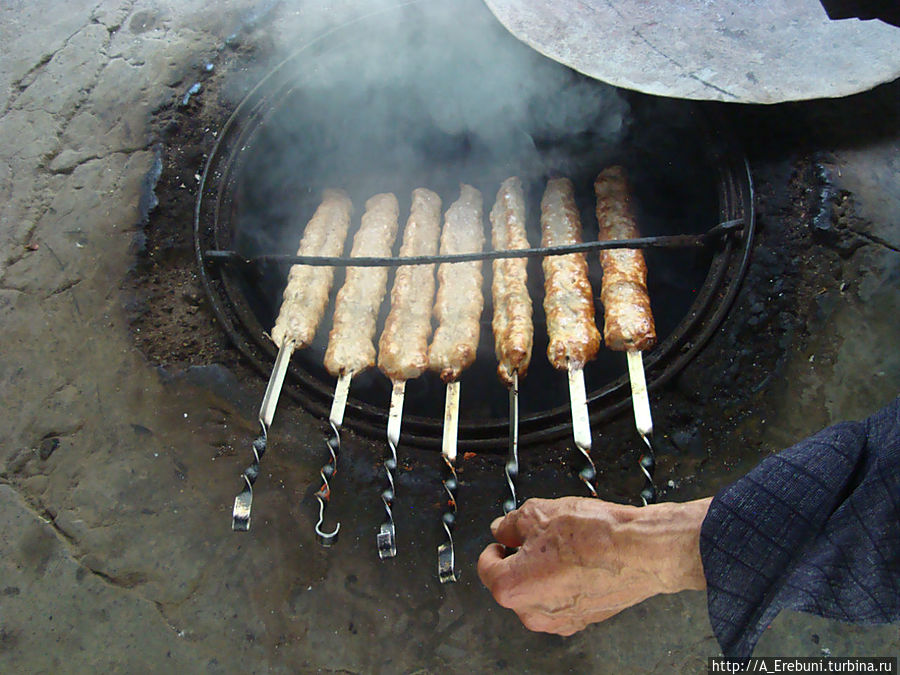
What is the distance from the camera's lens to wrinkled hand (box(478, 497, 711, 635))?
182 cm

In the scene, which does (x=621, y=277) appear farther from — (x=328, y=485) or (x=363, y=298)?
(x=328, y=485)

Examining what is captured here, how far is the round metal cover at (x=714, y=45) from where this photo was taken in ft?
9.04

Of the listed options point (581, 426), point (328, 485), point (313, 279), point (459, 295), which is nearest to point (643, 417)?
point (581, 426)

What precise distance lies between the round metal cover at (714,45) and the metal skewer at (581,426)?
141 cm

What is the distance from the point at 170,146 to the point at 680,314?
337 centimetres

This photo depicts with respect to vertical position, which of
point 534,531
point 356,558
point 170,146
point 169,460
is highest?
point 170,146

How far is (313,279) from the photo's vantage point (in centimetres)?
336

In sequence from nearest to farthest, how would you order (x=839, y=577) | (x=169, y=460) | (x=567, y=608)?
1. (x=839, y=577)
2. (x=567, y=608)
3. (x=169, y=460)

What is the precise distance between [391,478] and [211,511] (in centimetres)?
92

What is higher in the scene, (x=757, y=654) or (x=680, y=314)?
(x=680, y=314)

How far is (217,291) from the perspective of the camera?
11.0 ft

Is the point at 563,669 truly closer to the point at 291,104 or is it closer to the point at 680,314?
the point at 680,314

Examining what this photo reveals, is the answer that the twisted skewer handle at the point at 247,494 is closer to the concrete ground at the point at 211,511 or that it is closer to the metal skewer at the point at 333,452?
the concrete ground at the point at 211,511


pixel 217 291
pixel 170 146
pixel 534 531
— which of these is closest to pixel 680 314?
pixel 534 531
